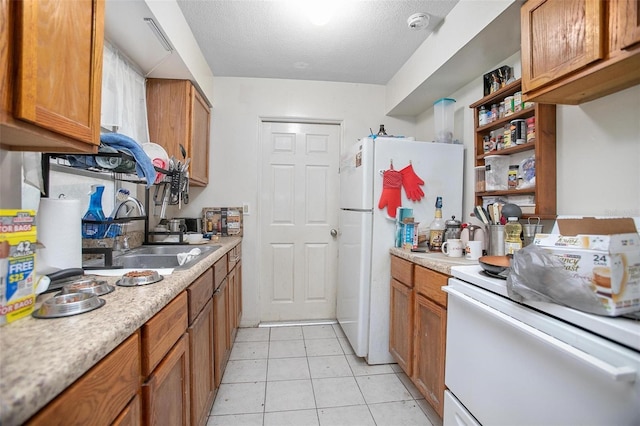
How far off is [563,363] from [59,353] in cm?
114

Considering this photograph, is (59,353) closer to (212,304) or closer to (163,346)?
(163,346)

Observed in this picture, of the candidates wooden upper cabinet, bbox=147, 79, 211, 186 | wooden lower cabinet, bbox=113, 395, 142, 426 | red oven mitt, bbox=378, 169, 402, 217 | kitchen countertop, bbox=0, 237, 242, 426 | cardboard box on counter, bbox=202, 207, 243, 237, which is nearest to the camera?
kitchen countertop, bbox=0, 237, 242, 426

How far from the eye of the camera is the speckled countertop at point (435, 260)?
1.39 metres

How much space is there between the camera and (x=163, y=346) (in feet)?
2.84

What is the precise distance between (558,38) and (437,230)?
1.15 m

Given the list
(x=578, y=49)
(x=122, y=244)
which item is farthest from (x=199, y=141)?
(x=578, y=49)

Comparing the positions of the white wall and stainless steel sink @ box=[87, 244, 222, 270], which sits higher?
the white wall

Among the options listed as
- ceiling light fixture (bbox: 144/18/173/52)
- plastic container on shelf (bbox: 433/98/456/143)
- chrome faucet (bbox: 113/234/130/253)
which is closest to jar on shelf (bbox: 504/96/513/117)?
plastic container on shelf (bbox: 433/98/456/143)

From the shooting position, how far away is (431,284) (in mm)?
1491

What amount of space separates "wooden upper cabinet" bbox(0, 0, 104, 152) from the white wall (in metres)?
1.72

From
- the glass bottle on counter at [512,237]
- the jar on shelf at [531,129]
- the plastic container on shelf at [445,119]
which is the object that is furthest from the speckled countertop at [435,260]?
the plastic container on shelf at [445,119]

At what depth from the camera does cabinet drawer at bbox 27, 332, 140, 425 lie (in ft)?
1.52

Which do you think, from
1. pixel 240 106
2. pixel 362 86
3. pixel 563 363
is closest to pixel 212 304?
pixel 563 363

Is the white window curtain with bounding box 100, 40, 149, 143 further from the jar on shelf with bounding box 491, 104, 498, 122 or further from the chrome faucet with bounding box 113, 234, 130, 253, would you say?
the jar on shelf with bounding box 491, 104, 498, 122
